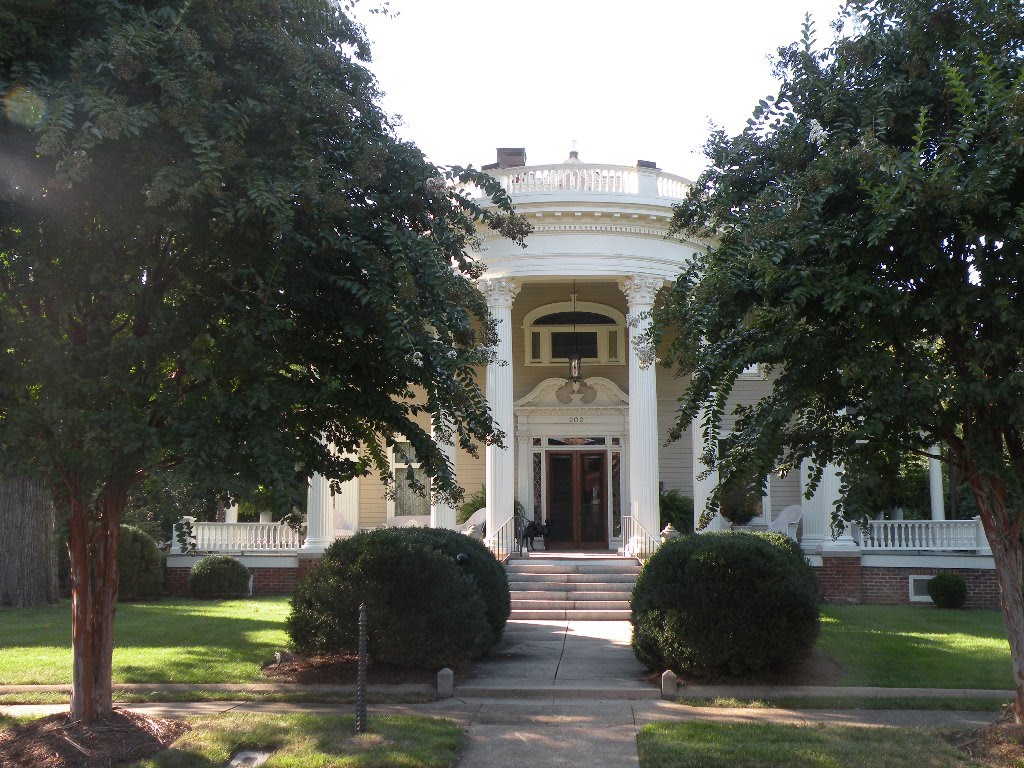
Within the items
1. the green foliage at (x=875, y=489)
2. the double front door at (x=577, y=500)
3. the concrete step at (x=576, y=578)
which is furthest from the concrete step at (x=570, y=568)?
the green foliage at (x=875, y=489)

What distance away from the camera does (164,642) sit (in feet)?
46.0

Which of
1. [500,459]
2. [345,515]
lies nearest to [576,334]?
[500,459]

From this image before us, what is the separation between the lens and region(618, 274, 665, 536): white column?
2011cm

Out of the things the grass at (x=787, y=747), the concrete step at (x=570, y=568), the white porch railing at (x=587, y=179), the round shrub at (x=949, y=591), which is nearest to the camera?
the grass at (x=787, y=747)

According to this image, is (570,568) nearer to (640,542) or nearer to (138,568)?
(640,542)

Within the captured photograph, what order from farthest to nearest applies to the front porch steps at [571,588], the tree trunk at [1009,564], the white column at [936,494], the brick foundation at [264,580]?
1. the brick foundation at [264,580]
2. the white column at [936,494]
3. the front porch steps at [571,588]
4. the tree trunk at [1009,564]

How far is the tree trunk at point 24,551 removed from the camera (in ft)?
65.2

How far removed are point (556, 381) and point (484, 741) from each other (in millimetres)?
16433

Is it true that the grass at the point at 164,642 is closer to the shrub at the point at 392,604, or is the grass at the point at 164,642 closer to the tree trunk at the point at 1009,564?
the shrub at the point at 392,604

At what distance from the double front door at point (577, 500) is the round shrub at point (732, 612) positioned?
1246 cm

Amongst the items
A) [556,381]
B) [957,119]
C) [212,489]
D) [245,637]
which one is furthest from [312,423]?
[556,381]

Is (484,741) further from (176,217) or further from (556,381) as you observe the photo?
(556,381)

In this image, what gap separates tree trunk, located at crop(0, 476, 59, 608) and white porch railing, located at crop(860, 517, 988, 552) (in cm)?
1737

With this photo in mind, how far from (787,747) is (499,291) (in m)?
14.2
